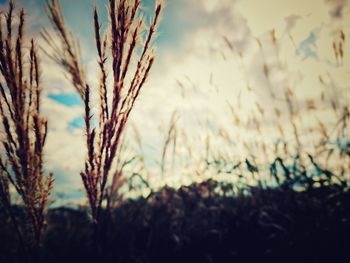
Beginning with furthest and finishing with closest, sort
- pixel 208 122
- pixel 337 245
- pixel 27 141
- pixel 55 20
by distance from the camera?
pixel 208 122 → pixel 337 245 → pixel 55 20 → pixel 27 141

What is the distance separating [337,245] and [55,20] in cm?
285

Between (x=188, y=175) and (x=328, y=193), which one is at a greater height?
(x=188, y=175)

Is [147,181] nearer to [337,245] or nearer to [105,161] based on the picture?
[337,245]

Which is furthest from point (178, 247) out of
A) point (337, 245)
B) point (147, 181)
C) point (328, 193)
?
point (328, 193)

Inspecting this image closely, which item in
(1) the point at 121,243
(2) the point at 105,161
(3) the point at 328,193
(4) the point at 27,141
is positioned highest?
(4) the point at 27,141

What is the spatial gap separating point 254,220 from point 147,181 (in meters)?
1.29

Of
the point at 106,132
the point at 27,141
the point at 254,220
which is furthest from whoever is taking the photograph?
the point at 254,220

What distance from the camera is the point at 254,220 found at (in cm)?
322

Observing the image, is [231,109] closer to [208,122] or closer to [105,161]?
[208,122]

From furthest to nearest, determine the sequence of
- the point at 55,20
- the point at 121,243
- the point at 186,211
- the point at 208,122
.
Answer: the point at 208,122 → the point at 186,211 → the point at 121,243 → the point at 55,20

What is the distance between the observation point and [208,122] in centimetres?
409

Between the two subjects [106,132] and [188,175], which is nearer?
[106,132]

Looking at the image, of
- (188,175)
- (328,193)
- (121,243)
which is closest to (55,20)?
(121,243)

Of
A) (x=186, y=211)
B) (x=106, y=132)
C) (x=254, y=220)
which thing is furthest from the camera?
(x=186, y=211)
